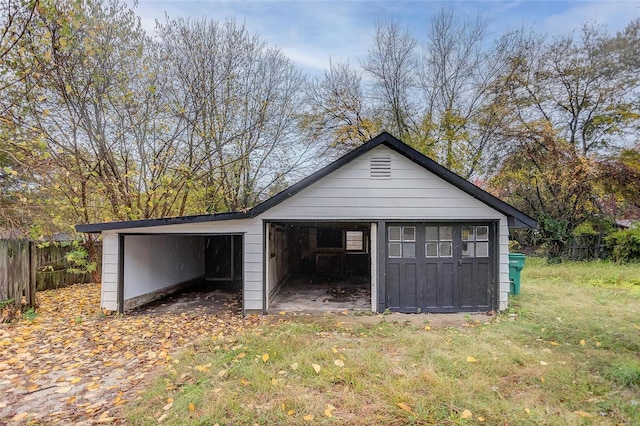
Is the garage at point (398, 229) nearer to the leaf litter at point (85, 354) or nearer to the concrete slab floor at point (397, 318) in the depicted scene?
the concrete slab floor at point (397, 318)

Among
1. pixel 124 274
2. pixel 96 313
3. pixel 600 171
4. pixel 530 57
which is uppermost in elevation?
pixel 530 57

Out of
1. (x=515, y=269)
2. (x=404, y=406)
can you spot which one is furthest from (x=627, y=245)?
(x=404, y=406)

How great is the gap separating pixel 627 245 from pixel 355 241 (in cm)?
1101

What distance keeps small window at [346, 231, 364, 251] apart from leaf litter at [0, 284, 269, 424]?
6.84 metres

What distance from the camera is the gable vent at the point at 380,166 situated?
743 cm

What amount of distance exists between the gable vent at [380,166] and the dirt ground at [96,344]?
2.97m

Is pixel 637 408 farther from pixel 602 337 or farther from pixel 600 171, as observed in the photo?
pixel 600 171

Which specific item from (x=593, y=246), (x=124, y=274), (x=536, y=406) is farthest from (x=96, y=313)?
(x=593, y=246)

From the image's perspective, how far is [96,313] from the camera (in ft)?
24.4

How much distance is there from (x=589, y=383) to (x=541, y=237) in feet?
47.6

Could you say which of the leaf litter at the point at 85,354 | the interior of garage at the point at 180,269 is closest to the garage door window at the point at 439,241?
the leaf litter at the point at 85,354

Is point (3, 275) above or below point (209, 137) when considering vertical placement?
below

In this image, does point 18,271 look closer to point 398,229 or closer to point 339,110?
point 398,229

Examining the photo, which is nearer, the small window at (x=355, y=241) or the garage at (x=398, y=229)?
the garage at (x=398, y=229)
